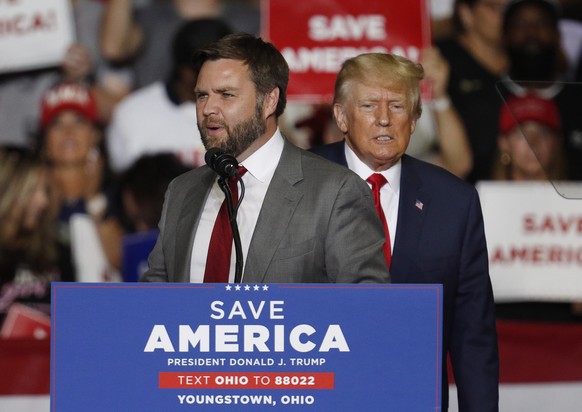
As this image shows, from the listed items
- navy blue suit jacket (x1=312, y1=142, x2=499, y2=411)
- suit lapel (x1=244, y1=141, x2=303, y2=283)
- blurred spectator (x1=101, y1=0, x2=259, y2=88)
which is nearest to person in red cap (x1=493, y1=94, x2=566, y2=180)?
blurred spectator (x1=101, y1=0, x2=259, y2=88)

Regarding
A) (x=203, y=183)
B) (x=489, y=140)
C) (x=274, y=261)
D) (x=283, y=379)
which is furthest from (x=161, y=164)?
(x=283, y=379)

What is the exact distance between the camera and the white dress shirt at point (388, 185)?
2512mm

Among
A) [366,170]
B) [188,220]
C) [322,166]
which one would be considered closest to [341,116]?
[366,170]

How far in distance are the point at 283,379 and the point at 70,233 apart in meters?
2.66

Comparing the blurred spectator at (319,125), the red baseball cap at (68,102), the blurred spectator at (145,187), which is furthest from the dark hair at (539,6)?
the red baseball cap at (68,102)

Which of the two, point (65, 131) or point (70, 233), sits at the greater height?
point (65, 131)

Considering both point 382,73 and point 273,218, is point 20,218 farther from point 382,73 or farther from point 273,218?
point 273,218

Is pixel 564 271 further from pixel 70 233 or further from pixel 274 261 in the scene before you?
pixel 274 261

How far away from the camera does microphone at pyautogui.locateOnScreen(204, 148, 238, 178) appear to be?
1899mm

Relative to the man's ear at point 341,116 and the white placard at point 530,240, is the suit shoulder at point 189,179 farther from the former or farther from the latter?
the white placard at point 530,240

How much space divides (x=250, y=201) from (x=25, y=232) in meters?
2.32

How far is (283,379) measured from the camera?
1756 mm

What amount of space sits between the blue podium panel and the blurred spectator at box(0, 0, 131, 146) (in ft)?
8.49

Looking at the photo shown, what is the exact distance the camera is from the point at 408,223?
2475 millimetres
